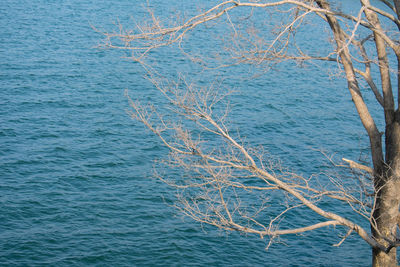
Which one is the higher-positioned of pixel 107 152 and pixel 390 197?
pixel 107 152

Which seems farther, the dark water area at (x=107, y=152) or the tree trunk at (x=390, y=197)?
the dark water area at (x=107, y=152)

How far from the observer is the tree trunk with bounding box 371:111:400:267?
11430 millimetres

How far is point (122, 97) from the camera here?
26281 millimetres

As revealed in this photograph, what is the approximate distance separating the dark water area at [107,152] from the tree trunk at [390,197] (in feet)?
3.24

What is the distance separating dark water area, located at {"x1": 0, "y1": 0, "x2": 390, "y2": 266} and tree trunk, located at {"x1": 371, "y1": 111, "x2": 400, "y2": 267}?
3.24 feet

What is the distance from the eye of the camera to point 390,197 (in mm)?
11555

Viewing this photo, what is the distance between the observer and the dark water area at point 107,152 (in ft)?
52.4

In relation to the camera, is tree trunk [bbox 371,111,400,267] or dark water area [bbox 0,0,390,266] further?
dark water area [bbox 0,0,390,266]

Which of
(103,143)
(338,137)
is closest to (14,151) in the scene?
(103,143)

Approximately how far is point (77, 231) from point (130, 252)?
1887 millimetres

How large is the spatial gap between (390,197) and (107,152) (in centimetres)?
1246

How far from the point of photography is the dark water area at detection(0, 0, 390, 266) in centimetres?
1596

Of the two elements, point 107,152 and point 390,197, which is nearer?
point 390,197

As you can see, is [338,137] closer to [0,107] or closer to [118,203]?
[118,203]
